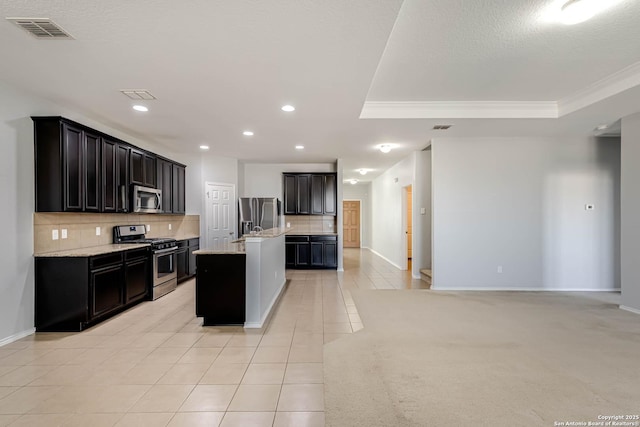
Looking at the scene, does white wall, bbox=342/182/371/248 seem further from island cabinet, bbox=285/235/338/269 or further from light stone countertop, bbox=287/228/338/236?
island cabinet, bbox=285/235/338/269

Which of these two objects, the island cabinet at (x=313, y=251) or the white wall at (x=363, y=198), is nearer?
the island cabinet at (x=313, y=251)

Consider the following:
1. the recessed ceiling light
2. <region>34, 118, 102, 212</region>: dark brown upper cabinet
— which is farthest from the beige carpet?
<region>34, 118, 102, 212</region>: dark brown upper cabinet

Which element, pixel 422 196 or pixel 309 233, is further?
pixel 309 233

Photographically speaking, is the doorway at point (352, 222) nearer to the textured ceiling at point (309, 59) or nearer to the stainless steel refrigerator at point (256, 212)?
the stainless steel refrigerator at point (256, 212)

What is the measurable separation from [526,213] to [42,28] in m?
6.64

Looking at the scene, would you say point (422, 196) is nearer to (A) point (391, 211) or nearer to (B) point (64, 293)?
(A) point (391, 211)

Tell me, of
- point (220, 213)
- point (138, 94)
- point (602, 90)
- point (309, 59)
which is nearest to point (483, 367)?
point (309, 59)

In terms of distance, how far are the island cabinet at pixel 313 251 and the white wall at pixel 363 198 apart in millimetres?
5497

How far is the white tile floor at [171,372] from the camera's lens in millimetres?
2074

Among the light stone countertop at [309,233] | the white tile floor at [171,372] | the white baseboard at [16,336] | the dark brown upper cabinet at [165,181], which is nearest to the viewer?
the white tile floor at [171,372]

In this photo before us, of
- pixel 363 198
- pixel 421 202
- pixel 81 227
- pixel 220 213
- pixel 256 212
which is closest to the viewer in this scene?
pixel 81 227

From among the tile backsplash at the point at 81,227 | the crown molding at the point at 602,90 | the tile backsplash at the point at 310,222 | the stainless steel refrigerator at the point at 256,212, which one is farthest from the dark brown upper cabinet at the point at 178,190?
the crown molding at the point at 602,90

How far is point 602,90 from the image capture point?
3.79 meters

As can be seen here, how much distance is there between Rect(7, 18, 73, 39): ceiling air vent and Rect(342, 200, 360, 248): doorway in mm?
11110
